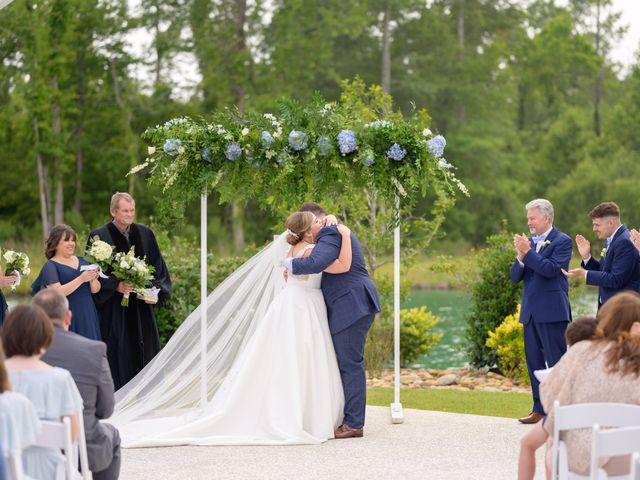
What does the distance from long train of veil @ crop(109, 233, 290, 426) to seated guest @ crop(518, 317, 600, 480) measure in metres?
3.45

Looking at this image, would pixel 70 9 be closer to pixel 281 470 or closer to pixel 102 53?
pixel 102 53

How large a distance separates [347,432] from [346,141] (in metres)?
2.26

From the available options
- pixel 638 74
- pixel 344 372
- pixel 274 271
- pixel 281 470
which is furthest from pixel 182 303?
pixel 638 74

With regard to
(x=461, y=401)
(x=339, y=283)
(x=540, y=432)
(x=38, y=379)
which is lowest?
(x=461, y=401)

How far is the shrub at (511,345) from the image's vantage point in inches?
→ 468

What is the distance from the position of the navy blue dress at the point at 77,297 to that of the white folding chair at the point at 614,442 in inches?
195

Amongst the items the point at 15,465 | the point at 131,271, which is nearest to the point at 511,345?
the point at 131,271

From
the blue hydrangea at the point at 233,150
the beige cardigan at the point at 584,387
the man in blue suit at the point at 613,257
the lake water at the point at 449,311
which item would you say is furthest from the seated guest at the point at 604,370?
the lake water at the point at 449,311

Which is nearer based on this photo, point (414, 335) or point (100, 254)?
point (100, 254)

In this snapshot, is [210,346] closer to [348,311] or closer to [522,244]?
[348,311]

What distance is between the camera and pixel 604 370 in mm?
5242

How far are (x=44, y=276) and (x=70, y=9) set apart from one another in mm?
25406

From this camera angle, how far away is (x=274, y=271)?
29.1 feet

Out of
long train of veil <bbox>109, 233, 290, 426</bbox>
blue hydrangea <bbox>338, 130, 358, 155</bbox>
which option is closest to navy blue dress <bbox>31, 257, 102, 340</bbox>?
long train of veil <bbox>109, 233, 290, 426</bbox>
